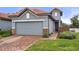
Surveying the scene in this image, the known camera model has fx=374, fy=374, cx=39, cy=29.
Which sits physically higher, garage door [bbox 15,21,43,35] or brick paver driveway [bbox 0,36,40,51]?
garage door [bbox 15,21,43,35]

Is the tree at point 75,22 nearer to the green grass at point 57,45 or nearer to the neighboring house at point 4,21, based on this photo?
the green grass at point 57,45

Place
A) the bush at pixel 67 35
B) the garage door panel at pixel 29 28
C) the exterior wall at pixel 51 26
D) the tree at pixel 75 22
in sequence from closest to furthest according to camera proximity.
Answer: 1. the tree at pixel 75 22
2. the bush at pixel 67 35
3. the exterior wall at pixel 51 26
4. the garage door panel at pixel 29 28

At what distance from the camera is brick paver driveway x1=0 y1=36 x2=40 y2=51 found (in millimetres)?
10969

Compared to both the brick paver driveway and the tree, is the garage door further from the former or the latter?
the tree

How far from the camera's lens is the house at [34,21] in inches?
436

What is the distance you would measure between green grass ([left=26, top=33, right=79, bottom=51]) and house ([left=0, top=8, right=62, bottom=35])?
1.16 feet

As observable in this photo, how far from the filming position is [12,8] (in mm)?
10898

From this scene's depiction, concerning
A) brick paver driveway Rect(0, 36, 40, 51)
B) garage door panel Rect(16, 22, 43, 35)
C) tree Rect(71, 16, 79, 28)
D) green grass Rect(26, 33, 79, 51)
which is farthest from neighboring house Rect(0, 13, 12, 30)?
tree Rect(71, 16, 79, 28)

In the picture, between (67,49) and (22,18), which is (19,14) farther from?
(67,49)

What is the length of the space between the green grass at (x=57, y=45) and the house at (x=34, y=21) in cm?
35

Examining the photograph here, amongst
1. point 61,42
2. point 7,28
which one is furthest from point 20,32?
point 61,42

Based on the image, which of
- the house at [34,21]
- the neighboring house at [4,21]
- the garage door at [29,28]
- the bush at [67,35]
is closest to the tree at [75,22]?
the bush at [67,35]
